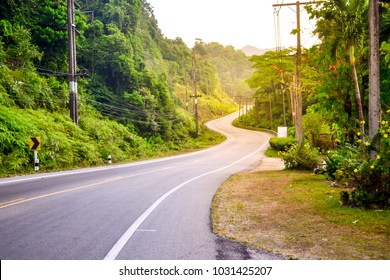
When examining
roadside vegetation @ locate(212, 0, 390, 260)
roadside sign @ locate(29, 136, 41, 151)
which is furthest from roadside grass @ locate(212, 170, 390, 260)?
roadside sign @ locate(29, 136, 41, 151)

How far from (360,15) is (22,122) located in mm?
17630

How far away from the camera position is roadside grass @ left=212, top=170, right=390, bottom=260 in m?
5.29

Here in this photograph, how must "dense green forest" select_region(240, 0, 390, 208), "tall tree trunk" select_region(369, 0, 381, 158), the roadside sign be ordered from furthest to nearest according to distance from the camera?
1. the roadside sign
2. "tall tree trunk" select_region(369, 0, 381, 158)
3. "dense green forest" select_region(240, 0, 390, 208)

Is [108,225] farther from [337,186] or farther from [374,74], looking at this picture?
[337,186]

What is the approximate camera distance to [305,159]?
59.0ft

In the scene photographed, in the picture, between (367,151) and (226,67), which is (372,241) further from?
(226,67)

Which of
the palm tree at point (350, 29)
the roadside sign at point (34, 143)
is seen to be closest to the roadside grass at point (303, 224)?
the palm tree at point (350, 29)

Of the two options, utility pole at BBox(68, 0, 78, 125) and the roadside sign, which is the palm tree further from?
utility pole at BBox(68, 0, 78, 125)

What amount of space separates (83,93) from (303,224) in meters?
30.5

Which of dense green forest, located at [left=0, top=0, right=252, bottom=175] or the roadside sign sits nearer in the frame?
the roadside sign

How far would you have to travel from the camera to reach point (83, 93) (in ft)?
110

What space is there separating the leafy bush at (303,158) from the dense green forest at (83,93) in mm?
13388

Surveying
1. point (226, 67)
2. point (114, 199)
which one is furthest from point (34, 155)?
point (226, 67)

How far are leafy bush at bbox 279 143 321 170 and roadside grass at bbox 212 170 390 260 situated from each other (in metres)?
6.99
